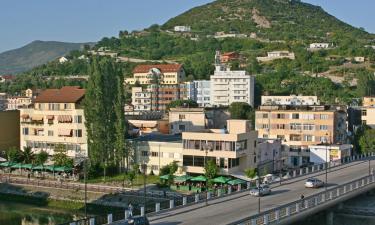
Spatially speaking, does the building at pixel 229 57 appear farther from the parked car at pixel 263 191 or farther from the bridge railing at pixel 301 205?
the parked car at pixel 263 191

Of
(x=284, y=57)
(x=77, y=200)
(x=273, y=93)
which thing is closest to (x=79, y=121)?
(x=77, y=200)

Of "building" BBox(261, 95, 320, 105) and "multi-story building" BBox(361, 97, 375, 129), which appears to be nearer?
"multi-story building" BBox(361, 97, 375, 129)

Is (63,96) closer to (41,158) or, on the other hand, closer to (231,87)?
(41,158)

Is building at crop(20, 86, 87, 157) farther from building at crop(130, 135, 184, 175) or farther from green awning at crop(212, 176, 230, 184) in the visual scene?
green awning at crop(212, 176, 230, 184)

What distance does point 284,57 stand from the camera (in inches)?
7338

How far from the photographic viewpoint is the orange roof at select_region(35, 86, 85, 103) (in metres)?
70.4

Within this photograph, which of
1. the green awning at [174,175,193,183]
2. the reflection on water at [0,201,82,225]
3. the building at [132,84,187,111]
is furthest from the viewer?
the building at [132,84,187,111]

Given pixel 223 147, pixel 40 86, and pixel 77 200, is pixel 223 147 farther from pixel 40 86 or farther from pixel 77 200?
pixel 40 86

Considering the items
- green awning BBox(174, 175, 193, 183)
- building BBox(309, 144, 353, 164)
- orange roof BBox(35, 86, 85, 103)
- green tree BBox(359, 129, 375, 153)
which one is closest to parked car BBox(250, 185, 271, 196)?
green awning BBox(174, 175, 193, 183)

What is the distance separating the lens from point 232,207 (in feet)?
122

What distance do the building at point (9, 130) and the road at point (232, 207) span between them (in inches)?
1522

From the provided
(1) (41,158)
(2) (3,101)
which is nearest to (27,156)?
(1) (41,158)

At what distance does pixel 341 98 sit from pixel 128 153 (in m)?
78.7

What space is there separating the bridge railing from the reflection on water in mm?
21565
